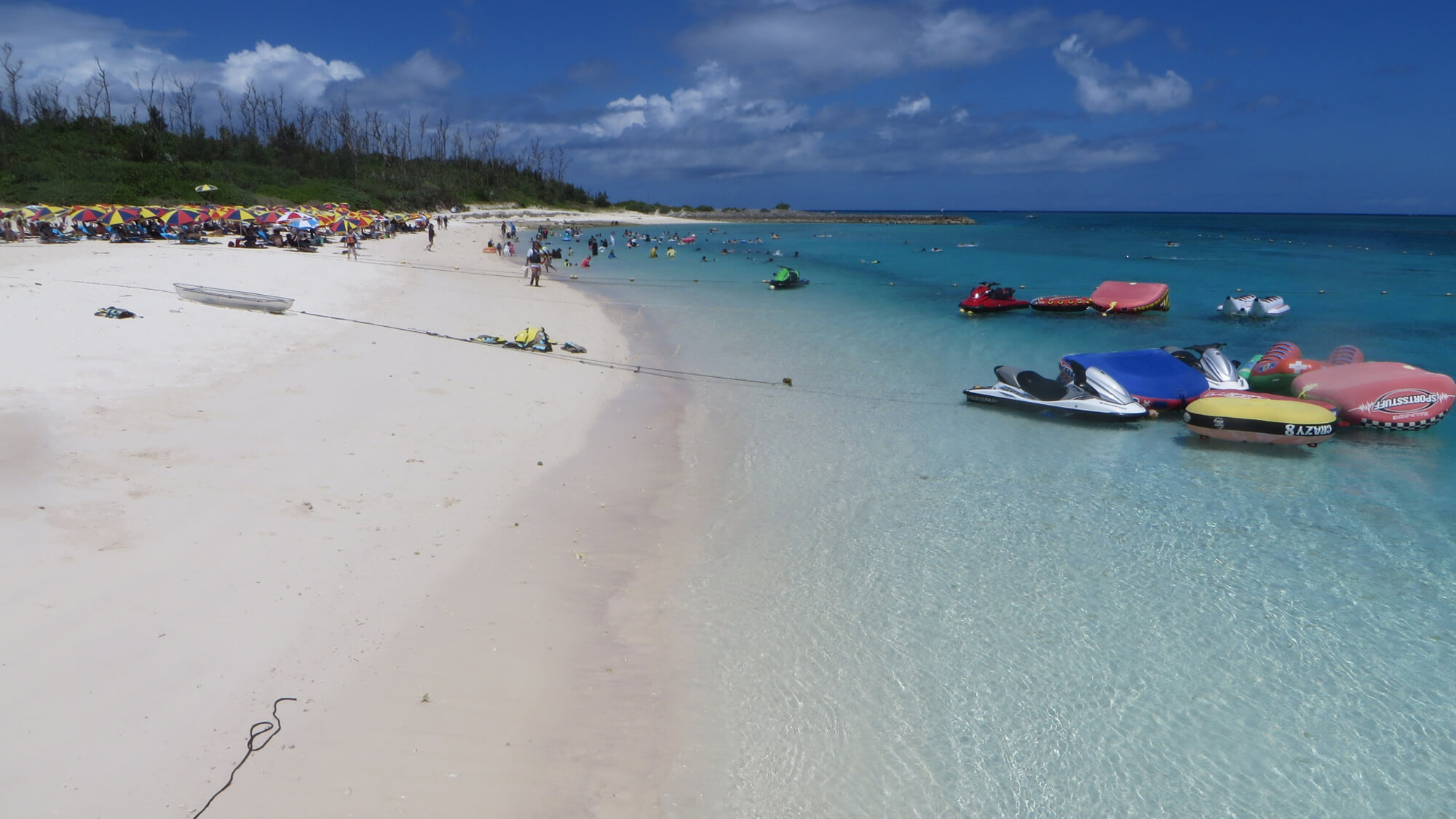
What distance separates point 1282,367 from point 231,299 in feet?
67.6

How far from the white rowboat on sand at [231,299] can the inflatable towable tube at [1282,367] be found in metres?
19.4

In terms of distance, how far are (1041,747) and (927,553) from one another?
2757 millimetres

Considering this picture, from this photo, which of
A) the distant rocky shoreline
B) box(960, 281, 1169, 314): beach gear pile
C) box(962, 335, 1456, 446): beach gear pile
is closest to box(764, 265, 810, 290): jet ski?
box(960, 281, 1169, 314): beach gear pile

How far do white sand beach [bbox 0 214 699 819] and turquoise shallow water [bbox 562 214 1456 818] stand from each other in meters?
0.82

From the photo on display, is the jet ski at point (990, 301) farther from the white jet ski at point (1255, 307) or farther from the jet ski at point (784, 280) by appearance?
the jet ski at point (784, 280)

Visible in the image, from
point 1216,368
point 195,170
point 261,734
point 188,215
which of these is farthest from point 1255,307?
point 195,170

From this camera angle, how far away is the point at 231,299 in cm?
1527

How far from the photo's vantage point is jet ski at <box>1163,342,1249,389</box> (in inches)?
542

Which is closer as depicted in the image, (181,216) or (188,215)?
(181,216)

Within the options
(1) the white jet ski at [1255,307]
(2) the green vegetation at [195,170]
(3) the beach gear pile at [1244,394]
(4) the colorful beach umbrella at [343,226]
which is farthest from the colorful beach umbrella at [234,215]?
(1) the white jet ski at [1255,307]

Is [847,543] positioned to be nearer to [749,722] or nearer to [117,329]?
[749,722]

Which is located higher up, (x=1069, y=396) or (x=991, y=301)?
(x=991, y=301)

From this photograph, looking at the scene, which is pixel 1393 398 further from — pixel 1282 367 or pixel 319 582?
pixel 319 582

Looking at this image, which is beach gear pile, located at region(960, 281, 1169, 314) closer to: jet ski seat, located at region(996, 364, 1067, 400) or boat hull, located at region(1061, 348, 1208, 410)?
boat hull, located at region(1061, 348, 1208, 410)
